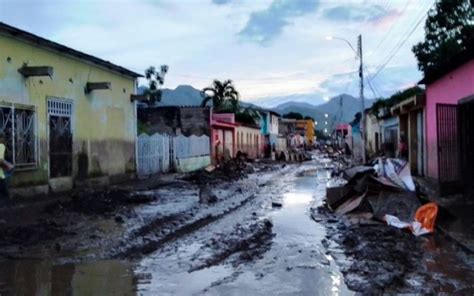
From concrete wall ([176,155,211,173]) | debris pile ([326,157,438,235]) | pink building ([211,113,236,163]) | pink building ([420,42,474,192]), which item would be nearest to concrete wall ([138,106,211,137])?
pink building ([211,113,236,163])

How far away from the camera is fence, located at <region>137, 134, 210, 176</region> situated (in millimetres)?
27647

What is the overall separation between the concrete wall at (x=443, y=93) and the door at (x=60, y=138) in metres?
12.4

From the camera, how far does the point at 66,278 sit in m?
7.75

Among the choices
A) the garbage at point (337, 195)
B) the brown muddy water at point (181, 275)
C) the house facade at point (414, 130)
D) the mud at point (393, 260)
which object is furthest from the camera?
the house facade at point (414, 130)

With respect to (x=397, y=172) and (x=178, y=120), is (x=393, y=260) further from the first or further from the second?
(x=178, y=120)

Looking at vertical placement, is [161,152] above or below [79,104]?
below

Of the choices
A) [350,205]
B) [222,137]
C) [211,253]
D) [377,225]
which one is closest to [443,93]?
[350,205]

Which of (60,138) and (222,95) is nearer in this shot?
(60,138)

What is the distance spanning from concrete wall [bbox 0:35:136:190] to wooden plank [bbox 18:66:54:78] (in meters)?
0.15

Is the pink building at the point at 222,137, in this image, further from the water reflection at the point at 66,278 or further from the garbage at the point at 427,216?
the water reflection at the point at 66,278

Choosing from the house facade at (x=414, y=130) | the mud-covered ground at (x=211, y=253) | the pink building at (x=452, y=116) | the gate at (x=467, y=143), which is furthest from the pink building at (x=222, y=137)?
the mud-covered ground at (x=211, y=253)

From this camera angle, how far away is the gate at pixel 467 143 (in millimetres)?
15398

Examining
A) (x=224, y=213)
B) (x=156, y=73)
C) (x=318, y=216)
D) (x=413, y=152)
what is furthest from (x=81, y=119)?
(x=156, y=73)

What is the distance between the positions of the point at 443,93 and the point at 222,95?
137 feet
